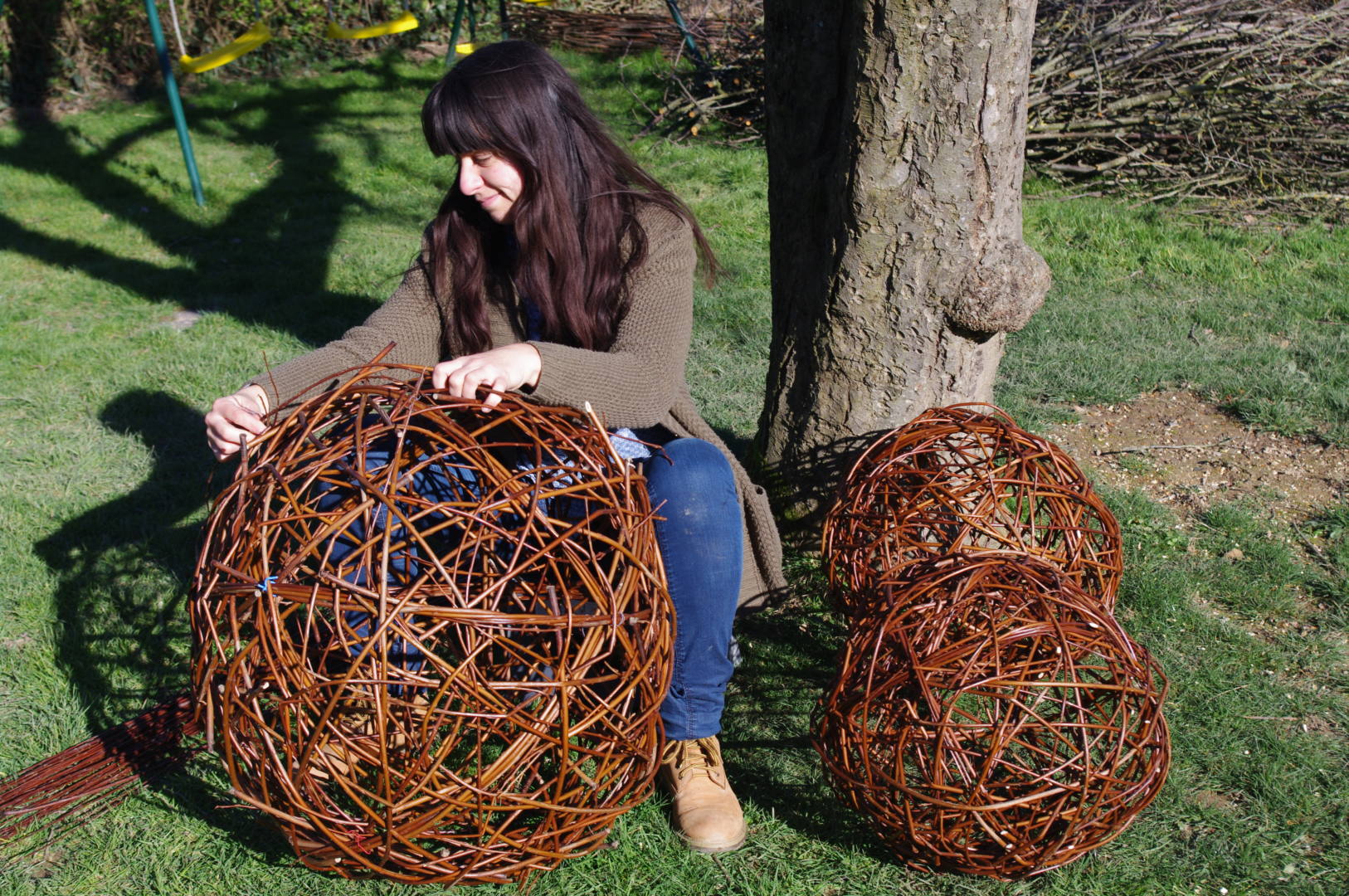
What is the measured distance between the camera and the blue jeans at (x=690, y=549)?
1.88 m

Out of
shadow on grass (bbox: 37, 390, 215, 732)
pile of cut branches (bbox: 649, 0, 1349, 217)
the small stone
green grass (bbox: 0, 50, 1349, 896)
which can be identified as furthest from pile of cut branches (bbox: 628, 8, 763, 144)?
shadow on grass (bbox: 37, 390, 215, 732)

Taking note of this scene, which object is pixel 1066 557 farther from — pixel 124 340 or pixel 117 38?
pixel 117 38

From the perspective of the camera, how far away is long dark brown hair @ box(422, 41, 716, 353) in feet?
6.48

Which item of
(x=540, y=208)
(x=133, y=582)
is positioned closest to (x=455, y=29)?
(x=133, y=582)

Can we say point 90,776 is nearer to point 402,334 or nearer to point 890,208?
point 402,334

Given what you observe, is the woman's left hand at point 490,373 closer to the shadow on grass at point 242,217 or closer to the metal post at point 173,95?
the shadow on grass at point 242,217

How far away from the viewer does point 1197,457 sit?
3.22 meters

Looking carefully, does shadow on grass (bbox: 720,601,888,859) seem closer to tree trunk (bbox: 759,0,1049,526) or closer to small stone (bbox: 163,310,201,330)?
tree trunk (bbox: 759,0,1049,526)

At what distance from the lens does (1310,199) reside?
17.0 ft

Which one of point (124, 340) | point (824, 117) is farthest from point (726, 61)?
point (824, 117)

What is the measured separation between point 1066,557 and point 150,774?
2.01 metres

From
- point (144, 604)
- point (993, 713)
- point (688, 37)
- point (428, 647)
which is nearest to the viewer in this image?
point (428, 647)

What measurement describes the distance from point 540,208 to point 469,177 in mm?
154

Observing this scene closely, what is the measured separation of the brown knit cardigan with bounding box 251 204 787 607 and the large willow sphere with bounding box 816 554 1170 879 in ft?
1.50
